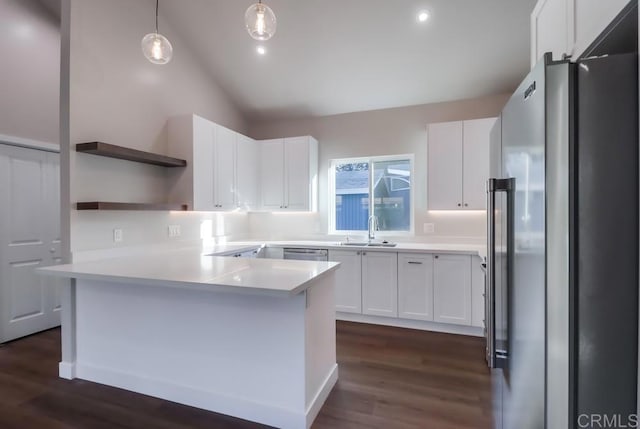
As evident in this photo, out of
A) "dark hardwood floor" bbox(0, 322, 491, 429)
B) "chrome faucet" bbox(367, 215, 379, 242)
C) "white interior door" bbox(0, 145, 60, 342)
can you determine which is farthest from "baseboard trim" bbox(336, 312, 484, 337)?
"white interior door" bbox(0, 145, 60, 342)

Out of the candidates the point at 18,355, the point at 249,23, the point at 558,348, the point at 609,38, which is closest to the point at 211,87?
the point at 249,23

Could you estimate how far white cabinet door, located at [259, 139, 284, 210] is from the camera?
14.2ft

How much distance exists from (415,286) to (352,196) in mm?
1581

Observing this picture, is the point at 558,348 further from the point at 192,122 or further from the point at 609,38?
the point at 192,122

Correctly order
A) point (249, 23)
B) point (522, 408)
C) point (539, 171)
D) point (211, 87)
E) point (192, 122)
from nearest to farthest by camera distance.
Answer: point (539, 171)
point (522, 408)
point (249, 23)
point (192, 122)
point (211, 87)

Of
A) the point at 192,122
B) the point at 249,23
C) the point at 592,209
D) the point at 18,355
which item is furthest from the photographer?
the point at 192,122

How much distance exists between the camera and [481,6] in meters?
2.72

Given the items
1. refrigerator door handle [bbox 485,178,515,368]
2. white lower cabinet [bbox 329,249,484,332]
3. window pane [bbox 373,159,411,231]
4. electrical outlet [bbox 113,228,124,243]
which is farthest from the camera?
window pane [bbox 373,159,411,231]

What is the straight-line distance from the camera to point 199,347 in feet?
6.73

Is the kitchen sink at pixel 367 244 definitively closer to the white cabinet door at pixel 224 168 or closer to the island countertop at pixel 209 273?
the white cabinet door at pixel 224 168

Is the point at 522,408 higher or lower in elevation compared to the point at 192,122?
lower

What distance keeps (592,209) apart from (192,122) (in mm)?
3301

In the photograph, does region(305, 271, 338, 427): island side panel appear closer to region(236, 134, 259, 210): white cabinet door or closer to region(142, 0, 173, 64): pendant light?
region(142, 0, 173, 64): pendant light

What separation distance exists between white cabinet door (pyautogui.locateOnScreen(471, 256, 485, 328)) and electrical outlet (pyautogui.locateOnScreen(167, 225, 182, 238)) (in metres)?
3.12
